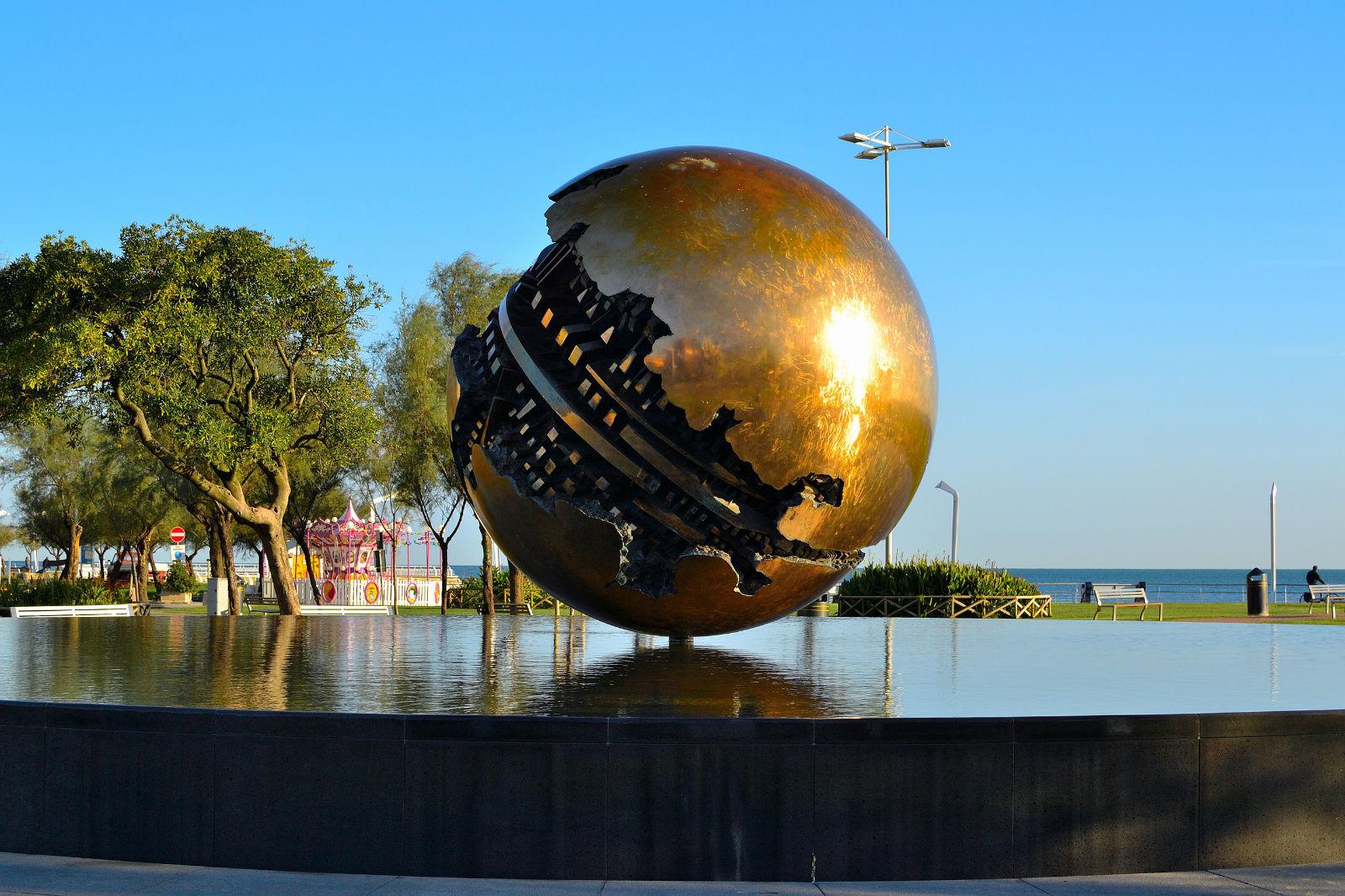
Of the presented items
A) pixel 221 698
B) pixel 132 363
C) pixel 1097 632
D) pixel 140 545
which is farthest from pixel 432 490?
pixel 221 698

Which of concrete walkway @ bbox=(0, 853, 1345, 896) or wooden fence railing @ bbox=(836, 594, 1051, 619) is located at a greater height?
concrete walkway @ bbox=(0, 853, 1345, 896)

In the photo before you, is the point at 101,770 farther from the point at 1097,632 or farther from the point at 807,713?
the point at 1097,632

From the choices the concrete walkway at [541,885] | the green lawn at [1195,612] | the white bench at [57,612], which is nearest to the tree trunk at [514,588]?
the white bench at [57,612]

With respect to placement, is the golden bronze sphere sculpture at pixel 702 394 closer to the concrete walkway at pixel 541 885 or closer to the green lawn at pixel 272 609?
the concrete walkway at pixel 541 885

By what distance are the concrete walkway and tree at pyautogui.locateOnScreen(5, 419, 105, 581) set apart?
4722 cm

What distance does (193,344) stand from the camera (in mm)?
26641

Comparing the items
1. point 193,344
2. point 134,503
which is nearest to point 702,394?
point 193,344

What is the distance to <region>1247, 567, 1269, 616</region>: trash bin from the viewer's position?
30875 millimetres

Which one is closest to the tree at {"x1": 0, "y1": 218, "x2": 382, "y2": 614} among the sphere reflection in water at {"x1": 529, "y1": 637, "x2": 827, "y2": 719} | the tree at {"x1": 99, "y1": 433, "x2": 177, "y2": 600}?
the tree at {"x1": 99, "y1": 433, "x2": 177, "y2": 600}

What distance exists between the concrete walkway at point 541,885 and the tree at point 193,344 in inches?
820

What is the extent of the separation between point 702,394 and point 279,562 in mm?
22806

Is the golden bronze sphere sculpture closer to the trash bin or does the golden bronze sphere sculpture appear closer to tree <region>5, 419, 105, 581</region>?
the trash bin

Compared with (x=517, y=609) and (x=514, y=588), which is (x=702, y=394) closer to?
(x=517, y=609)

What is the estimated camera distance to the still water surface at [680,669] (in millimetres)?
6730
